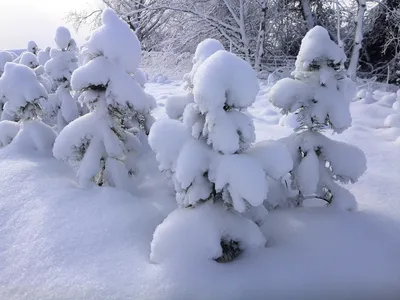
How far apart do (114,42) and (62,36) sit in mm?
3678

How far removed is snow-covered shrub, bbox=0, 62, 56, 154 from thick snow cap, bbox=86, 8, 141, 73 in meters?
2.20

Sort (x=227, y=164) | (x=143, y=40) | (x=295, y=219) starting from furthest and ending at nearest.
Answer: (x=143, y=40)
(x=295, y=219)
(x=227, y=164)

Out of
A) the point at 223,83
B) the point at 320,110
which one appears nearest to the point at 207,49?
the point at 223,83

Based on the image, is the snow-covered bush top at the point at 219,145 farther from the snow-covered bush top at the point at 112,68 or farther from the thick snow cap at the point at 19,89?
the thick snow cap at the point at 19,89

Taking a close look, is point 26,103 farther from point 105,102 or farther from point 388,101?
point 388,101

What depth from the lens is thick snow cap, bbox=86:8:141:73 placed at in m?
5.02

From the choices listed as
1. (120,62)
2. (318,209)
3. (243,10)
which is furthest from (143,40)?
(318,209)

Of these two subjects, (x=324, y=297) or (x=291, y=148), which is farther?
(x=291, y=148)

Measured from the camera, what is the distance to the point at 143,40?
2695 cm

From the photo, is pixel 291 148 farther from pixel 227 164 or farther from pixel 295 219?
pixel 227 164

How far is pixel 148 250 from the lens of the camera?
12.4ft

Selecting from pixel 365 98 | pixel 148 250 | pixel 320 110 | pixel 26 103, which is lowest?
pixel 365 98

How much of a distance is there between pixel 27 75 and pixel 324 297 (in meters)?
6.38

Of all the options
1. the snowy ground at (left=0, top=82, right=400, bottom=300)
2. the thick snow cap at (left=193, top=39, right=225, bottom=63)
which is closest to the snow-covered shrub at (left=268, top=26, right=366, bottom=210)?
the snowy ground at (left=0, top=82, right=400, bottom=300)
